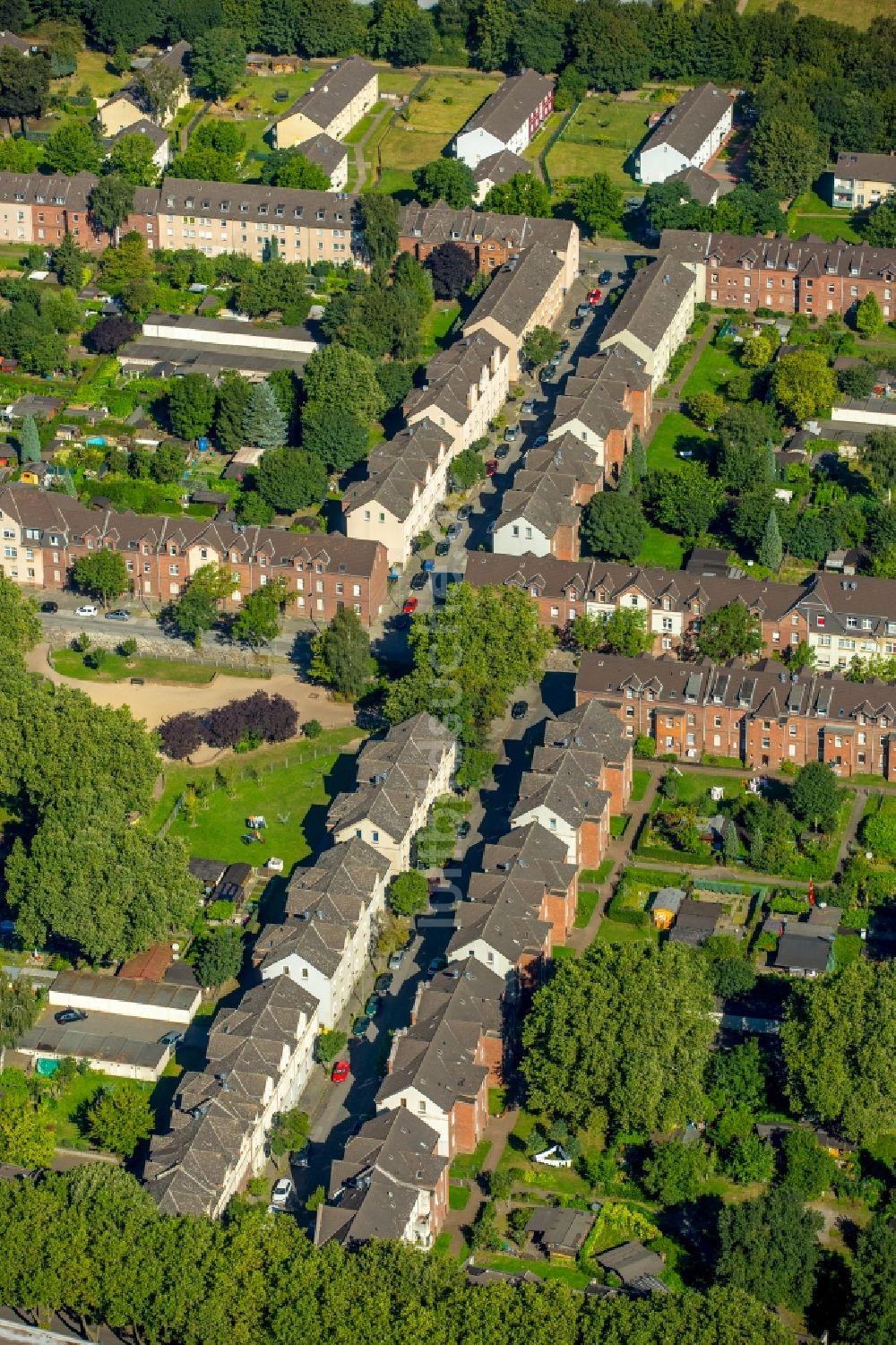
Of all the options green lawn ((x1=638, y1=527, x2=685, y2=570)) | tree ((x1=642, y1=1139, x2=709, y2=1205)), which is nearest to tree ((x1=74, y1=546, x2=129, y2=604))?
green lawn ((x1=638, y1=527, x2=685, y2=570))

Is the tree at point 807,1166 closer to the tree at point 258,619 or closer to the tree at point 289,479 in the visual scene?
the tree at point 258,619

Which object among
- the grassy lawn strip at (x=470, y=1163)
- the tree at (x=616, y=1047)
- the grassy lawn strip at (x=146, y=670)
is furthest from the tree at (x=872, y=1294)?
the grassy lawn strip at (x=146, y=670)

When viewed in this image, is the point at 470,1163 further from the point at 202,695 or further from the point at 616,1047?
the point at 202,695

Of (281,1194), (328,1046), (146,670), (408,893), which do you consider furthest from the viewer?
(146,670)

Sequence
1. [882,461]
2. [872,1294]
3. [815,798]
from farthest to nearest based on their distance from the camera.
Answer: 1. [882,461]
2. [815,798]
3. [872,1294]

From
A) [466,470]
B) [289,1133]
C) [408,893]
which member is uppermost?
[466,470]

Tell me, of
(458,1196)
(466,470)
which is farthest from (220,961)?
(466,470)
